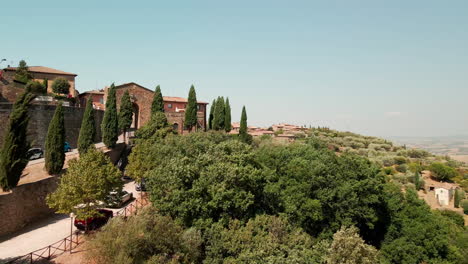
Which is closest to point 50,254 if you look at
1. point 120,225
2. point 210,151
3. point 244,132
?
point 120,225

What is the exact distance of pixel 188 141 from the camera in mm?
27391

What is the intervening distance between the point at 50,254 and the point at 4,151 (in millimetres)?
7917

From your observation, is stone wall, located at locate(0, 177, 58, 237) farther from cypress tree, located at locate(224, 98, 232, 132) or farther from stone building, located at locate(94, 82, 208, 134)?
cypress tree, located at locate(224, 98, 232, 132)

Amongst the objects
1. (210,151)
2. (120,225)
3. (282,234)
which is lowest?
(282,234)

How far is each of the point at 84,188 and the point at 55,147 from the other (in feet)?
26.6

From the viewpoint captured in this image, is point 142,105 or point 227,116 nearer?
point 142,105

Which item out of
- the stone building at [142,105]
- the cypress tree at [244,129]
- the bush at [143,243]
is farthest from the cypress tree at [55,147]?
the cypress tree at [244,129]

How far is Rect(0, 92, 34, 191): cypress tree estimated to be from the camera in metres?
18.4

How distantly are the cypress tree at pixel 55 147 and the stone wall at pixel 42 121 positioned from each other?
1.47 m

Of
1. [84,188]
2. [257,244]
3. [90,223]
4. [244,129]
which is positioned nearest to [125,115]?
[244,129]

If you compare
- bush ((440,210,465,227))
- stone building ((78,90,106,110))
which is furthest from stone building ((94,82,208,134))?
bush ((440,210,465,227))

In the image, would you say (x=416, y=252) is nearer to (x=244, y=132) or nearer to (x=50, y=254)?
(x=50, y=254)

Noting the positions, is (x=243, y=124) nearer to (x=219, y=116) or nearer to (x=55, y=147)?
(x=219, y=116)

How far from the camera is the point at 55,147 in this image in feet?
74.7
